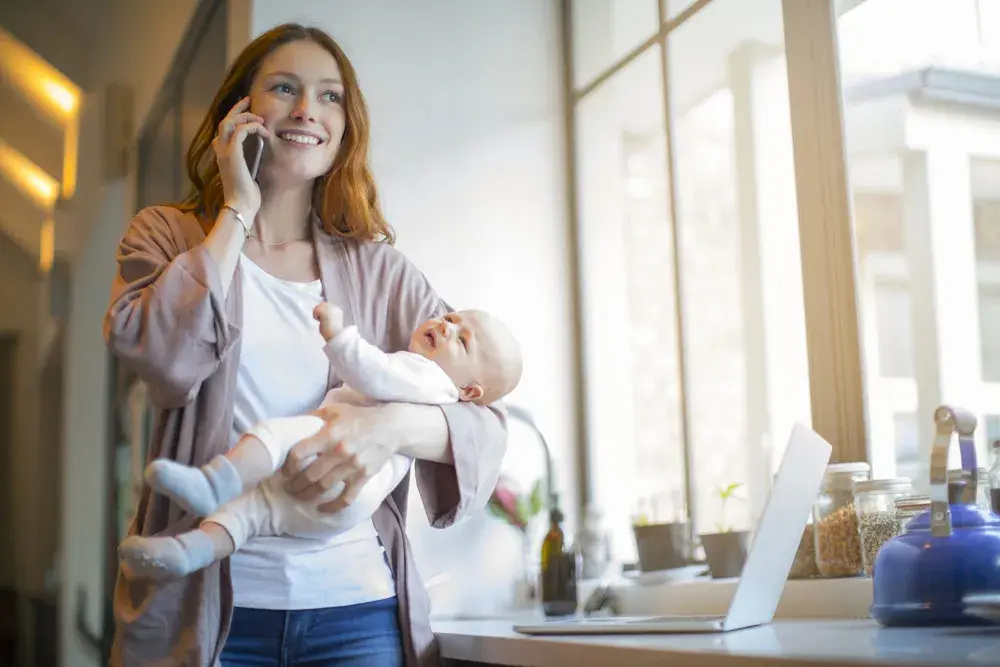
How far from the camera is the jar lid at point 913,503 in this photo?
1431 mm

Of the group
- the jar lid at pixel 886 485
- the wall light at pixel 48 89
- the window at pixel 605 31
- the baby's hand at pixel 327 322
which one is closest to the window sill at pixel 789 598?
the jar lid at pixel 886 485

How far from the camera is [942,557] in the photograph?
4.00 feet

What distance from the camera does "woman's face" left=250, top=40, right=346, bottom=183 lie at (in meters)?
1.38

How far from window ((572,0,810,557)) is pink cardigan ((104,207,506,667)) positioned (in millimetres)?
843

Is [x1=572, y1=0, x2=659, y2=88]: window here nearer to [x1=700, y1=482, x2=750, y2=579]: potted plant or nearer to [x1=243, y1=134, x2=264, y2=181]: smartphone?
[x1=700, y1=482, x2=750, y2=579]: potted plant

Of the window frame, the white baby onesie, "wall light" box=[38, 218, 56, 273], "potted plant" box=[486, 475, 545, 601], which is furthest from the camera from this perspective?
"wall light" box=[38, 218, 56, 273]

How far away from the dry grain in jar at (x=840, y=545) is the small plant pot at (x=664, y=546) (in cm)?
43

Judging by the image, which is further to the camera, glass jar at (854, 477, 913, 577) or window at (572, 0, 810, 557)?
window at (572, 0, 810, 557)

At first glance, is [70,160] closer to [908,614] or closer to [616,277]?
[616,277]

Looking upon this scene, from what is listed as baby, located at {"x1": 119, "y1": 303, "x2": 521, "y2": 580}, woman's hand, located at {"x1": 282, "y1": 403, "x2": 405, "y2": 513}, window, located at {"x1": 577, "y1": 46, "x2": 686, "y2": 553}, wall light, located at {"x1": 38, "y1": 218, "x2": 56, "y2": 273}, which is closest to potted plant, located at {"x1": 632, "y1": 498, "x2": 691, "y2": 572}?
window, located at {"x1": 577, "y1": 46, "x2": 686, "y2": 553}

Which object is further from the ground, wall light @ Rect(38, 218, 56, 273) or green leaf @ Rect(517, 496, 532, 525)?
wall light @ Rect(38, 218, 56, 273)

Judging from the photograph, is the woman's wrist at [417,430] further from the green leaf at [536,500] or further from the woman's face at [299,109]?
the green leaf at [536,500]

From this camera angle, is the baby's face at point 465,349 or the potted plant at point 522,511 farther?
the potted plant at point 522,511

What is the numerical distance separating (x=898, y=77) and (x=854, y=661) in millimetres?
1175
